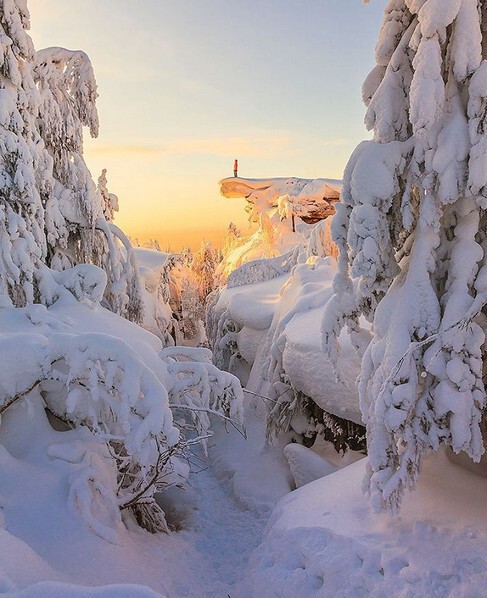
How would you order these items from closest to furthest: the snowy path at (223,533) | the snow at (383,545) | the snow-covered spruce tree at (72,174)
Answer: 1. the snow at (383,545)
2. the snowy path at (223,533)
3. the snow-covered spruce tree at (72,174)

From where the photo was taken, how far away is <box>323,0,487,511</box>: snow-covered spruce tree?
516 centimetres

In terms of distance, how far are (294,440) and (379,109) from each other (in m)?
7.79

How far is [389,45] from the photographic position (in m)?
5.98

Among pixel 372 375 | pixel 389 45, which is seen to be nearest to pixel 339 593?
pixel 372 375

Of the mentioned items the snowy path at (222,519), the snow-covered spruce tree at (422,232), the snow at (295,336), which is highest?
the snow-covered spruce tree at (422,232)

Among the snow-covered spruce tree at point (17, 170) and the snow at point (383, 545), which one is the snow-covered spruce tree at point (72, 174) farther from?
the snow at point (383, 545)

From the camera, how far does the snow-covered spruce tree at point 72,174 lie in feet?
34.8

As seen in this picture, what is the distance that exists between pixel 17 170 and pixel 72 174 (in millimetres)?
2329

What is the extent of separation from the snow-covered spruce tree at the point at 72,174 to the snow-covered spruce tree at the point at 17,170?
106 cm

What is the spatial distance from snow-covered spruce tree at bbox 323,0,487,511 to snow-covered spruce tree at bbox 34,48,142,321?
267 inches

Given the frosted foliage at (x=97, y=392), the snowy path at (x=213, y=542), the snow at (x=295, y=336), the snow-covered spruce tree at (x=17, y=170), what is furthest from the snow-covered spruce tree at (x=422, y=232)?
the snow-covered spruce tree at (x=17, y=170)

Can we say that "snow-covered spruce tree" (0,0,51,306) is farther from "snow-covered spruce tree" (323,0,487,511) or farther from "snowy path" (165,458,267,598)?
"snow-covered spruce tree" (323,0,487,511)

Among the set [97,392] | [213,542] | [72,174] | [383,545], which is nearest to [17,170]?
[72,174]

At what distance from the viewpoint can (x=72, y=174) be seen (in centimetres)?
1095
